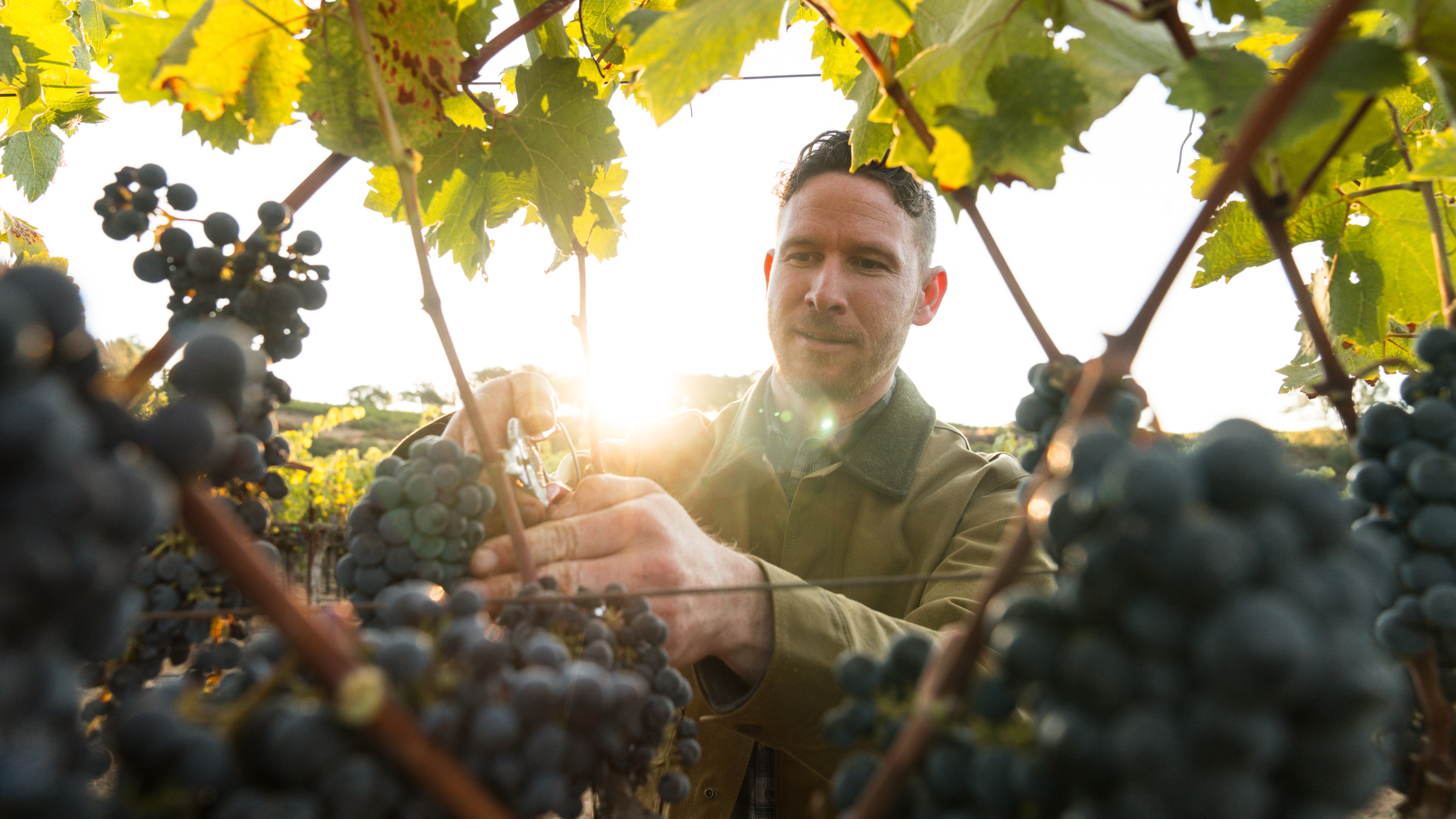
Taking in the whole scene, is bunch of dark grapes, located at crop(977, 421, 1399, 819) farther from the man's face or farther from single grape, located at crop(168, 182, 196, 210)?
the man's face

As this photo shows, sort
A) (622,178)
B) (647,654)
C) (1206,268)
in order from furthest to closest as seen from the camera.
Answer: (622,178) < (1206,268) < (647,654)

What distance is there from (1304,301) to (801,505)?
1953 millimetres

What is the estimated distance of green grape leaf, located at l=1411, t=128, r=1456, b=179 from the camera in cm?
69

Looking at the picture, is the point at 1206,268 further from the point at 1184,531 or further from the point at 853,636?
the point at 1184,531

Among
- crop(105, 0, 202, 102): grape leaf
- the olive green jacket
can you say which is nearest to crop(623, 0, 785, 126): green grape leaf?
crop(105, 0, 202, 102): grape leaf

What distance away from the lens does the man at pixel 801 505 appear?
1.14 m

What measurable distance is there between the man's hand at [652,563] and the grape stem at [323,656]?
1.68 ft

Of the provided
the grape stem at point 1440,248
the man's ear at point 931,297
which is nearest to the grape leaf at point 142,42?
the grape stem at point 1440,248

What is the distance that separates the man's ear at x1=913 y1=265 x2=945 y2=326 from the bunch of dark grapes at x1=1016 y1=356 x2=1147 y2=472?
2742 millimetres

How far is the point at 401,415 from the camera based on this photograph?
74.9 ft

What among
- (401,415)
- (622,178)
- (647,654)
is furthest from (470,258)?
(401,415)

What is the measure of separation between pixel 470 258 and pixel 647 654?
0.93 metres

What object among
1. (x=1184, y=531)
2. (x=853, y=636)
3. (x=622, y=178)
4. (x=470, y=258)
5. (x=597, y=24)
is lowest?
(x=1184, y=531)

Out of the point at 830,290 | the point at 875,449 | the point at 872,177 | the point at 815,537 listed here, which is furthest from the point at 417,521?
the point at 872,177
